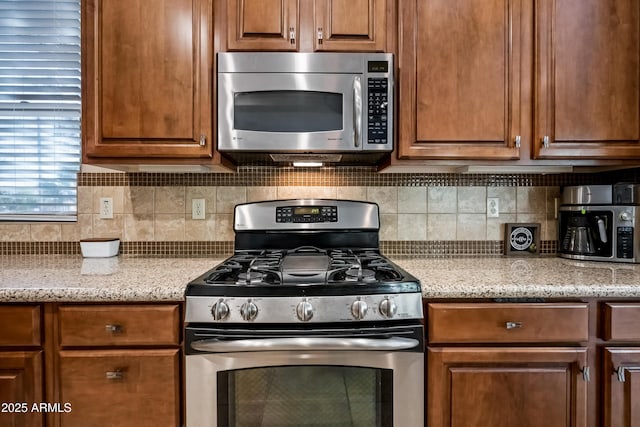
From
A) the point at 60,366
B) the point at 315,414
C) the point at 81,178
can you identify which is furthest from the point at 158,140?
the point at 315,414

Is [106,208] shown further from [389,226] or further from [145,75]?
[389,226]

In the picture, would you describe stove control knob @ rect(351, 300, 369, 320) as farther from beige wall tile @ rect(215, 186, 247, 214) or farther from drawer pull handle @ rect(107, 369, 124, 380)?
beige wall tile @ rect(215, 186, 247, 214)

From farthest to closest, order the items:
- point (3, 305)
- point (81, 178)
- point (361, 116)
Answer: point (81, 178) < point (361, 116) < point (3, 305)

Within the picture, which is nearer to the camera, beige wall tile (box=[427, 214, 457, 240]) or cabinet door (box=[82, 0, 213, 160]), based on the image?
cabinet door (box=[82, 0, 213, 160])

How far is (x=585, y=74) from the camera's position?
153cm

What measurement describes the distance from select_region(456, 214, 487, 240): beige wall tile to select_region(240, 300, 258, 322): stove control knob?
1.18 m

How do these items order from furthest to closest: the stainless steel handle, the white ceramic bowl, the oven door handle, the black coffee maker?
the white ceramic bowl
the black coffee maker
the stainless steel handle
the oven door handle

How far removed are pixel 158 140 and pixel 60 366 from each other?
87 cm

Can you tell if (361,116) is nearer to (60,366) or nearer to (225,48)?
(225,48)

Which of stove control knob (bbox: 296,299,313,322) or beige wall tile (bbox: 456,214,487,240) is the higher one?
beige wall tile (bbox: 456,214,487,240)

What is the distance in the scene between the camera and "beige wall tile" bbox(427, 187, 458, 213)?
1.89 metres

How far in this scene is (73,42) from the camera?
1.90 m

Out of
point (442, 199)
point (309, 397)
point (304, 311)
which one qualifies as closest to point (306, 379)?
point (309, 397)

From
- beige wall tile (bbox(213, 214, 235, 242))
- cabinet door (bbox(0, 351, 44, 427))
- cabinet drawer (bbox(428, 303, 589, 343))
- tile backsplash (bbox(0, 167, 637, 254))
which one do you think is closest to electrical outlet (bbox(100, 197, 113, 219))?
tile backsplash (bbox(0, 167, 637, 254))
